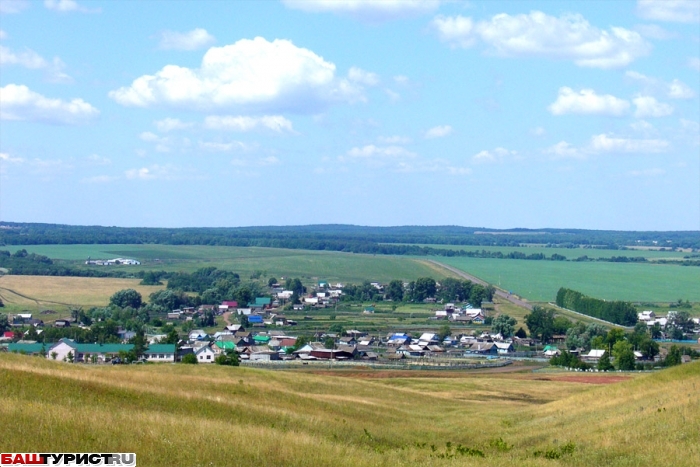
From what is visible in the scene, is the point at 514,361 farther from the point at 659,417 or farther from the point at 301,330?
the point at 659,417

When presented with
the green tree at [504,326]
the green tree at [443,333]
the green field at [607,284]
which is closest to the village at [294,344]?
the green tree at [443,333]

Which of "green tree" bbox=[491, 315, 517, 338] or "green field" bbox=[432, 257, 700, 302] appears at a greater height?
"green field" bbox=[432, 257, 700, 302]

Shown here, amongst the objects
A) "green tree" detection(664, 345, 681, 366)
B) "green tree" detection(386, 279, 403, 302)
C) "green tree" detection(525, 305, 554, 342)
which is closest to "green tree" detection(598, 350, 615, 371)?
"green tree" detection(664, 345, 681, 366)

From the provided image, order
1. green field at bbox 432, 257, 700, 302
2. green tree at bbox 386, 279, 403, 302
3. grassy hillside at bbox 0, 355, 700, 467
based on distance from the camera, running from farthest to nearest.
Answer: green field at bbox 432, 257, 700, 302 < green tree at bbox 386, 279, 403, 302 < grassy hillside at bbox 0, 355, 700, 467

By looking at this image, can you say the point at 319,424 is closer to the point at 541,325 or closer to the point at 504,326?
the point at 541,325

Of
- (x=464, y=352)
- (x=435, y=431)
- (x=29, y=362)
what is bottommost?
(x=464, y=352)

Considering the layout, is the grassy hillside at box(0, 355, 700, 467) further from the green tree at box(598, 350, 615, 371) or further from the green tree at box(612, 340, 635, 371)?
the green tree at box(612, 340, 635, 371)

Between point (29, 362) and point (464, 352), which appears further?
point (464, 352)

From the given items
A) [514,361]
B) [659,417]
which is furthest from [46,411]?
[514,361]
